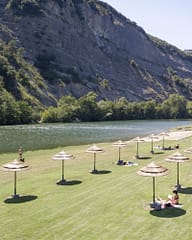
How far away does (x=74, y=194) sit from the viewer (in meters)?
24.1

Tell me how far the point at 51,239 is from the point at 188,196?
10.1 m

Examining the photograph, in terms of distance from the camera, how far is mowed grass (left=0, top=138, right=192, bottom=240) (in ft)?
56.6

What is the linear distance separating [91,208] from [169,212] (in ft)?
13.5

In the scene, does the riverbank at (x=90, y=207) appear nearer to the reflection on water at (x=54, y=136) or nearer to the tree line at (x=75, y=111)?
the reflection on water at (x=54, y=136)

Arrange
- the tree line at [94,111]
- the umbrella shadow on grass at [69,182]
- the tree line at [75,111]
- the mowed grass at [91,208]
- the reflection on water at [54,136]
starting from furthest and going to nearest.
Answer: the tree line at [94,111]
the tree line at [75,111]
the reflection on water at [54,136]
the umbrella shadow on grass at [69,182]
the mowed grass at [91,208]

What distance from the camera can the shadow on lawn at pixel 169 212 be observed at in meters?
19.6

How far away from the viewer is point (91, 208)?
824 inches

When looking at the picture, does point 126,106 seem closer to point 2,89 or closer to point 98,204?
point 2,89

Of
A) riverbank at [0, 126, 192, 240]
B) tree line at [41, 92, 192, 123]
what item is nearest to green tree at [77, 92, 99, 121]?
tree line at [41, 92, 192, 123]

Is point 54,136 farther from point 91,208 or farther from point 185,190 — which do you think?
point 91,208

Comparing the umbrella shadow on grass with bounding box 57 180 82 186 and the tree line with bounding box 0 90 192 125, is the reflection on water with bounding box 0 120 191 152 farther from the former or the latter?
the tree line with bounding box 0 90 192 125

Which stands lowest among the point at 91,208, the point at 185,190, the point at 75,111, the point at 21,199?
the point at 21,199

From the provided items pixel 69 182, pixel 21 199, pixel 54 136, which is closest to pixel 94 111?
pixel 54 136

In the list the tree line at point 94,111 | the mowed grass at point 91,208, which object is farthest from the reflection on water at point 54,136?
the tree line at point 94,111
